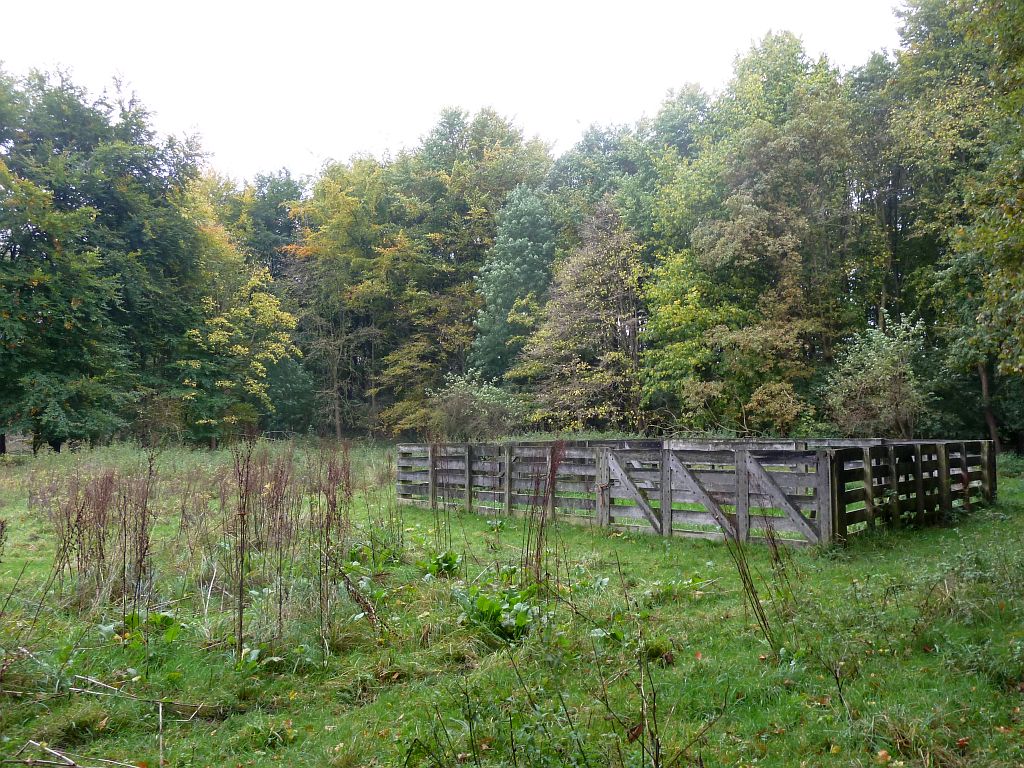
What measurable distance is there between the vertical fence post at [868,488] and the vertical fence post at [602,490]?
9.99 ft

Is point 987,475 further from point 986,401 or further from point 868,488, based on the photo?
point 986,401

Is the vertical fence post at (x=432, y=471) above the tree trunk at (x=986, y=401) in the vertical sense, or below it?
below

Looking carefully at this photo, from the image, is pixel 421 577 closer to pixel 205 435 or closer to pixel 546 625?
pixel 546 625

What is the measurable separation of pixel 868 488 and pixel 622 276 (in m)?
15.5

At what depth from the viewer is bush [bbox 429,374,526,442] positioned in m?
21.2

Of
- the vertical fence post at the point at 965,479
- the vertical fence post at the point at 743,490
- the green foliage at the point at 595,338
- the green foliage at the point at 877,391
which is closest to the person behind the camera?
the vertical fence post at the point at 743,490

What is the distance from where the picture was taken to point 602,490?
896cm

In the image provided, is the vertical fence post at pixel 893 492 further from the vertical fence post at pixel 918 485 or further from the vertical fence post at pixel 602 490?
the vertical fence post at pixel 602 490

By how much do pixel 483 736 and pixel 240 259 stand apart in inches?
1167

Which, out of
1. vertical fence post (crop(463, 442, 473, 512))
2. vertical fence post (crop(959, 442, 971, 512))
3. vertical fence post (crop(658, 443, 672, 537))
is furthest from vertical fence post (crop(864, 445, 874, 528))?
vertical fence post (crop(463, 442, 473, 512))

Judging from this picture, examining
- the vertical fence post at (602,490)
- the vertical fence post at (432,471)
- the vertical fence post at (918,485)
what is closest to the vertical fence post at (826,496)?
the vertical fence post at (918,485)

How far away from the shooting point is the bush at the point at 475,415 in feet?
69.7

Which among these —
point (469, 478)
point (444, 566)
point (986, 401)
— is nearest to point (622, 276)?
point (986, 401)

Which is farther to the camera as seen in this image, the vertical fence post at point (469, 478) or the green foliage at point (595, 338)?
the green foliage at point (595, 338)
